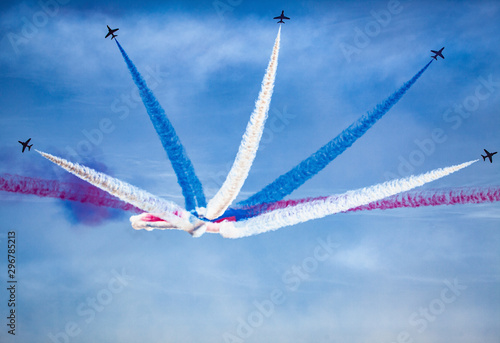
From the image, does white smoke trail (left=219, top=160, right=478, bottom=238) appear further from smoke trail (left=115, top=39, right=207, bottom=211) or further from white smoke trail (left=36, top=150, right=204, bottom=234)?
smoke trail (left=115, top=39, right=207, bottom=211)

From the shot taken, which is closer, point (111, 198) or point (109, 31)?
point (109, 31)

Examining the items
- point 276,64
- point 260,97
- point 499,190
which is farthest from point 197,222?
point 499,190

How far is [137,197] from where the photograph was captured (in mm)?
20812

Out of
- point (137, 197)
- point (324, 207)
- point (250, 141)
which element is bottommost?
point (137, 197)

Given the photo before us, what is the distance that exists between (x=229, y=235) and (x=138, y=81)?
962 centimetres

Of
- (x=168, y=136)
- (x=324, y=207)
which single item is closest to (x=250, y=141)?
(x=168, y=136)

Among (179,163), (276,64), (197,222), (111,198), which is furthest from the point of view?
(111,198)

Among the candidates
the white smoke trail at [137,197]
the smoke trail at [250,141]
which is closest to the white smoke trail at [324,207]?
the white smoke trail at [137,197]

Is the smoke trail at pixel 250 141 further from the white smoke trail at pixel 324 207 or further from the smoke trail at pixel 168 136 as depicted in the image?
the white smoke trail at pixel 324 207

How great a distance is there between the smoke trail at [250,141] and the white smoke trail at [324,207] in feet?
10.1

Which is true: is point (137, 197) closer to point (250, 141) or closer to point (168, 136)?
point (168, 136)

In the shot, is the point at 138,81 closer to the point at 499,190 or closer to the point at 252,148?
the point at 252,148

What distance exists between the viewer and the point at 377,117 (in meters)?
23.3

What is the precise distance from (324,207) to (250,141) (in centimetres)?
577
